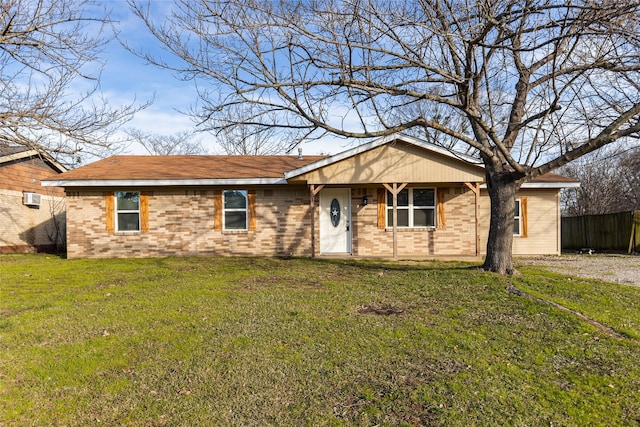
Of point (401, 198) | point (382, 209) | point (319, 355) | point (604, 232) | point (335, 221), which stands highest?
point (401, 198)

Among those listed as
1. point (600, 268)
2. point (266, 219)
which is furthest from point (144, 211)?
point (600, 268)

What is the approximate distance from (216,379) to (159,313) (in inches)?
103

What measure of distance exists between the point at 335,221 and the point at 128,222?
664cm

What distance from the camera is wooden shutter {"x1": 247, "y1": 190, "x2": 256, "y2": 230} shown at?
13148 millimetres

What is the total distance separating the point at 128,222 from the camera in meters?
13.2

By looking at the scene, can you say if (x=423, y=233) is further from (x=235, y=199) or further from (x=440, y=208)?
(x=235, y=199)

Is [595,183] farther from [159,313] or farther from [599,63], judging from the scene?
[159,313]

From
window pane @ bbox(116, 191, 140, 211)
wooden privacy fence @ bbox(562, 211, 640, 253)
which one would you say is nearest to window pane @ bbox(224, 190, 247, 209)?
window pane @ bbox(116, 191, 140, 211)

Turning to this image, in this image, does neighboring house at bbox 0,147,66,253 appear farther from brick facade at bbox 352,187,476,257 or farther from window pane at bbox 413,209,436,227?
window pane at bbox 413,209,436,227

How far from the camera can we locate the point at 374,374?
385 centimetres

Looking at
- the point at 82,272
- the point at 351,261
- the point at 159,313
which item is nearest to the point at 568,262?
the point at 351,261

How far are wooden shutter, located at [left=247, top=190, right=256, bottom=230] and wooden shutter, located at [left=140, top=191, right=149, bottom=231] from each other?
3.22 metres

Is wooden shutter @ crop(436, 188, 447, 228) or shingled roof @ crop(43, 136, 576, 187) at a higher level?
shingled roof @ crop(43, 136, 576, 187)

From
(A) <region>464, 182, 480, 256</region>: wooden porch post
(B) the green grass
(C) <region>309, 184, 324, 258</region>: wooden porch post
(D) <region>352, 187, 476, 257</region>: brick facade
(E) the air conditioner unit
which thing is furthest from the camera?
(E) the air conditioner unit
